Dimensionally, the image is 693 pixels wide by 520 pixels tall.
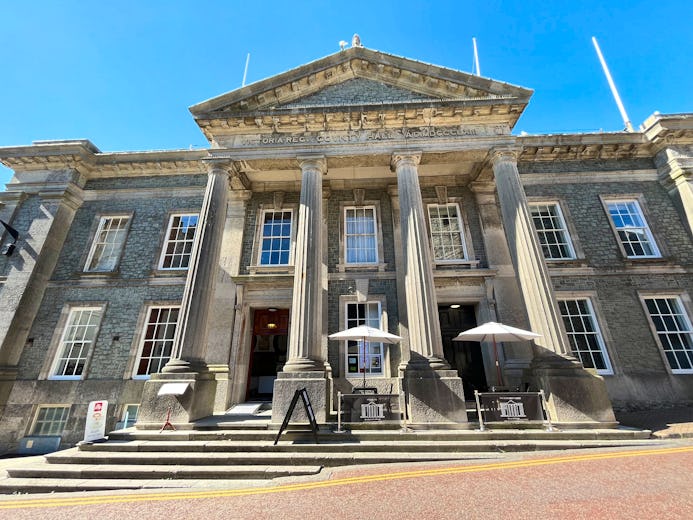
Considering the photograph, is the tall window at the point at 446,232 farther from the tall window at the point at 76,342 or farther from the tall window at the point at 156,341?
the tall window at the point at 76,342

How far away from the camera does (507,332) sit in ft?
25.7

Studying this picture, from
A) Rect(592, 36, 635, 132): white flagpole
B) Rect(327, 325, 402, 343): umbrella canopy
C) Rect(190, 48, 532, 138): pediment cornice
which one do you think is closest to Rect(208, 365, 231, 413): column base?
Rect(327, 325, 402, 343): umbrella canopy

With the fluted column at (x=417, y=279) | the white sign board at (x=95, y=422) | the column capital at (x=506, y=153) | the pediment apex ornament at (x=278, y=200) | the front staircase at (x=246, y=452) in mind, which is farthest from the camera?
the pediment apex ornament at (x=278, y=200)

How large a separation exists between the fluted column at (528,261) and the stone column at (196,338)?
8899mm

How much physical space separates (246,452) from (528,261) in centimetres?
856

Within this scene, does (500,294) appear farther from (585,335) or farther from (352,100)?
(352,100)

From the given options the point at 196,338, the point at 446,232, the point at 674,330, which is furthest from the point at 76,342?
the point at 674,330

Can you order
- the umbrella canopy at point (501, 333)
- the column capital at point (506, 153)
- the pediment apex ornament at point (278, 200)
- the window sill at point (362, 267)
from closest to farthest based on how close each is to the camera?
the umbrella canopy at point (501, 333) → the column capital at point (506, 153) → the window sill at point (362, 267) → the pediment apex ornament at point (278, 200)

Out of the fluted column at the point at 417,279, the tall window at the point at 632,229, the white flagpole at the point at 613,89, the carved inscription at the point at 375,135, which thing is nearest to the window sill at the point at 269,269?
A: the carved inscription at the point at 375,135

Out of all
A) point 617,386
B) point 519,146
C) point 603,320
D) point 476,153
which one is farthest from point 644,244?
point 476,153

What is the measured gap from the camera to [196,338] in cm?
846

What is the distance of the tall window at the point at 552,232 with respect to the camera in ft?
38.8

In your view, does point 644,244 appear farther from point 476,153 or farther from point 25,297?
point 25,297

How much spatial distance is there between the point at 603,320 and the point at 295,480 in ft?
36.9
